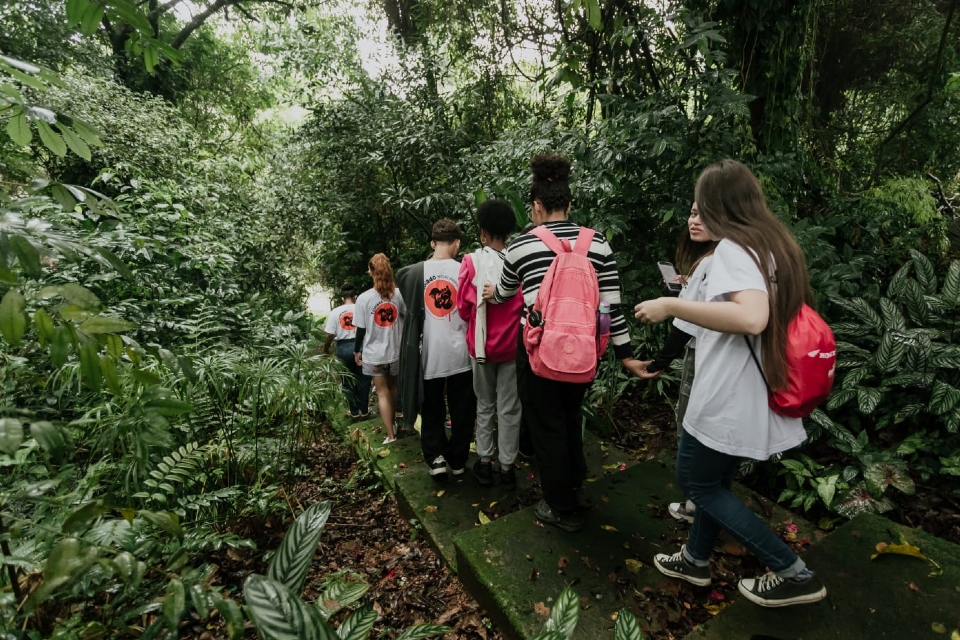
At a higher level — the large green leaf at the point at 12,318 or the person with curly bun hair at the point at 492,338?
the large green leaf at the point at 12,318

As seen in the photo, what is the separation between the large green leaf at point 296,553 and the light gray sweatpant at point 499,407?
1820 millimetres

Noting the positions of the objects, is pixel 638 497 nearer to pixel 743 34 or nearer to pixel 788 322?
pixel 788 322

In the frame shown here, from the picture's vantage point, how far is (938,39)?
18.2 feet

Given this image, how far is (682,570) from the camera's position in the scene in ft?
7.16

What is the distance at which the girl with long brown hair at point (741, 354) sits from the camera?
1701mm

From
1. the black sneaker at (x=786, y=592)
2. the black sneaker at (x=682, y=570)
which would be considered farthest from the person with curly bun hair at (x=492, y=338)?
the black sneaker at (x=786, y=592)

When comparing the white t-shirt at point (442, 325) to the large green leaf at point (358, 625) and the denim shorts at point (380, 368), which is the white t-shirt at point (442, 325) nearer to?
the denim shorts at point (380, 368)

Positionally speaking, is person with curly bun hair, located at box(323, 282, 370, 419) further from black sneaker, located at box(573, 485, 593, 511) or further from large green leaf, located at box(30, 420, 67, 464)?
large green leaf, located at box(30, 420, 67, 464)

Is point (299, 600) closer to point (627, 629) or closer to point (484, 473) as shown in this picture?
point (627, 629)

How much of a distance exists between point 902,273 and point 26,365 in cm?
582

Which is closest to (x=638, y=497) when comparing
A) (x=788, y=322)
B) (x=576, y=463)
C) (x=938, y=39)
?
(x=576, y=463)

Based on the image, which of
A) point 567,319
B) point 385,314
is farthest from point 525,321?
point 385,314

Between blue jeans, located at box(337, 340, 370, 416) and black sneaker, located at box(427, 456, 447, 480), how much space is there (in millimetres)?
2299

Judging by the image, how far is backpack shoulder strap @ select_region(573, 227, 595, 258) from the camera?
95.2 inches
